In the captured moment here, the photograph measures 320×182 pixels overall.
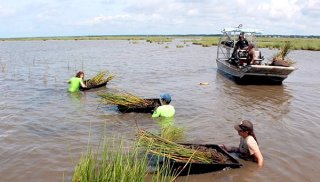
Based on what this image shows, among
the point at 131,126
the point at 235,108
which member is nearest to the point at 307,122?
the point at 235,108

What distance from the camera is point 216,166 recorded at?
7156mm

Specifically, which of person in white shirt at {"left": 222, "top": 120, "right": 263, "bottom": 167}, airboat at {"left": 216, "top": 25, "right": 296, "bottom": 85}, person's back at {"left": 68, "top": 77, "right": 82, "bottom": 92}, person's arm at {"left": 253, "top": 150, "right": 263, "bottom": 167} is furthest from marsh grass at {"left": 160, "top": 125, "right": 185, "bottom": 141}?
airboat at {"left": 216, "top": 25, "right": 296, "bottom": 85}

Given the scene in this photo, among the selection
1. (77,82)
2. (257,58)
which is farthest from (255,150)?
(257,58)

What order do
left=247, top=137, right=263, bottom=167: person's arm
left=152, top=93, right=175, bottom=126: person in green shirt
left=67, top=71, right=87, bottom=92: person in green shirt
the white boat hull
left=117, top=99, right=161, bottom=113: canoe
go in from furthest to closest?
the white boat hull → left=67, top=71, right=87, bottom=92: person in green shirt → left=117, top=99, right=161, bottom=113: canoe → left=152, top=93, right=175, bottom=126: person in green shirt → left=247, top=137, right=263, bottom=167: person's arm

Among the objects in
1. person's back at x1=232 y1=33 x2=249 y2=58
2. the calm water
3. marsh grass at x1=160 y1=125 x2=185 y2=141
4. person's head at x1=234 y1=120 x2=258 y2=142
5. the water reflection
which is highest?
person's back at x1=232 y1=33 x2=249 y2=58

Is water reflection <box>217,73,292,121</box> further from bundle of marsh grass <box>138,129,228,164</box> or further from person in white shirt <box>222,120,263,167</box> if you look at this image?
bundle of marsh grass <box>138,129,228,164</box>

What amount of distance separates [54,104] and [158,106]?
4535mm

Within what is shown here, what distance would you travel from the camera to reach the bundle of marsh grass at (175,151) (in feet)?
22.3

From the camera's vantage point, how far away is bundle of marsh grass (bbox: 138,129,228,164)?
268 inches

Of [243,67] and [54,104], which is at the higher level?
[243,67]

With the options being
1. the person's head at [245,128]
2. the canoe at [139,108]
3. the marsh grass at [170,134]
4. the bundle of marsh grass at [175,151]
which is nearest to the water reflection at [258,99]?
the canoe at [139,108]

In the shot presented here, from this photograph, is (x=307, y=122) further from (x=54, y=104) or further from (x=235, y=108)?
(x=54, y=104)

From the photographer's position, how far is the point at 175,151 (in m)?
6.88

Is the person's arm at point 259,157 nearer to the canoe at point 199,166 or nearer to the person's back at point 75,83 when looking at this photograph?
the canoe at point 199,166
